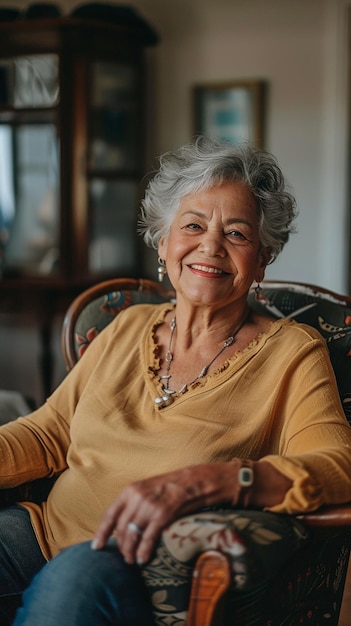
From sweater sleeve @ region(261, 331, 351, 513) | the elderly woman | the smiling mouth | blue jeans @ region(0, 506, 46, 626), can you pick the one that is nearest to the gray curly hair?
the elderly woman

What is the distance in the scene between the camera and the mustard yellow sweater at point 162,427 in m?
1.43

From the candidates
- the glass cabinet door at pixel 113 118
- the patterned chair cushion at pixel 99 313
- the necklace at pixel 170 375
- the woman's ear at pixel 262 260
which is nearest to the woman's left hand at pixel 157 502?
the necklace at pixel 170 375

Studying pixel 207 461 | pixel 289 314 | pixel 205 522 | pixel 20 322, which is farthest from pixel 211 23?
pixel 205 522

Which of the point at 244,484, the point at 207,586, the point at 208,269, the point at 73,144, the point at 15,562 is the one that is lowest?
the point at 15,562

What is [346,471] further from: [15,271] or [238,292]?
[15,271]

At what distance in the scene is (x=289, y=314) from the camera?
6.02ft

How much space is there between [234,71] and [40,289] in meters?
1.41

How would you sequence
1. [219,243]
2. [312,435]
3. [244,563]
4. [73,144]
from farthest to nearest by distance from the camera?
1. [73,144]
2. [219,243]
3. [312,435]
4. [244,563]

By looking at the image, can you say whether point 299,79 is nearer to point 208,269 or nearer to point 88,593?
point 208,269

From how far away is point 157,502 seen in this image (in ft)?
3.91

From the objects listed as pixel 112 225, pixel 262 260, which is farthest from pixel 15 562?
pixel 112 225

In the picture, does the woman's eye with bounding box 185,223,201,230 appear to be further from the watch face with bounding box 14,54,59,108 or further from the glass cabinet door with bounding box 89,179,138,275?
the watch face with bounding box 14,54,59,108

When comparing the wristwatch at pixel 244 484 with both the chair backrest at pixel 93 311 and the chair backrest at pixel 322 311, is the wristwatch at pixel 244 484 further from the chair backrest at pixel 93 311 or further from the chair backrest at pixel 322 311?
the chair backrest at pixel 93 311

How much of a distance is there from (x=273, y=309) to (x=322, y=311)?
121 mm
